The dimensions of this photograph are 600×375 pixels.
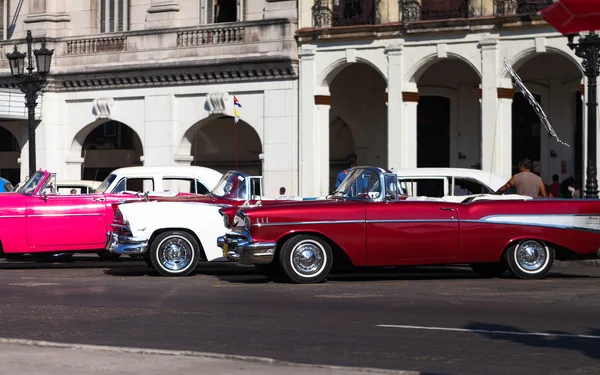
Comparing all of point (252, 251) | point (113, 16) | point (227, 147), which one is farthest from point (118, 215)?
point (227, 147)

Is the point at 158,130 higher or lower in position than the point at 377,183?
higher

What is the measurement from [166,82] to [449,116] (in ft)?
25.5

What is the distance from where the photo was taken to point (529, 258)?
16.2 metres

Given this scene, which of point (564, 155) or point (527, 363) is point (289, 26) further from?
point (527, 363)

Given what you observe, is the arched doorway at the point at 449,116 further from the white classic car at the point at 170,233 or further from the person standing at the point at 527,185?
the white classic car at the point at 170,233

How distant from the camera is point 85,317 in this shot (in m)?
11.8

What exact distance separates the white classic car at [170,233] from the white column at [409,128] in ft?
44.4

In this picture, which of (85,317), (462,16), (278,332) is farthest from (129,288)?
(462,16)

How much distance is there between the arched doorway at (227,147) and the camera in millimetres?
36469

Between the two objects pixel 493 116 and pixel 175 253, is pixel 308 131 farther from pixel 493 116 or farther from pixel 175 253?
pixel 175 253

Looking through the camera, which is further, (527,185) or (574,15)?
(527,185)

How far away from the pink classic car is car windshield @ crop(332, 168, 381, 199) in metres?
4.00

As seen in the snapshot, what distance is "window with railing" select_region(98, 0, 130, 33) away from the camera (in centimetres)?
3509

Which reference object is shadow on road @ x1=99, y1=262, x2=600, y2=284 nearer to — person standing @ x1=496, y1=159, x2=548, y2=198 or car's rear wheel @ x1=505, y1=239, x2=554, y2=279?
car's rear wheel @ x1=505, y1=239, x2=554, y2=279
